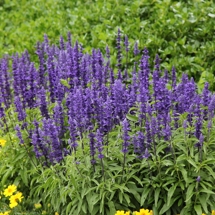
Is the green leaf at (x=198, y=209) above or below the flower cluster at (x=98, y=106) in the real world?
below

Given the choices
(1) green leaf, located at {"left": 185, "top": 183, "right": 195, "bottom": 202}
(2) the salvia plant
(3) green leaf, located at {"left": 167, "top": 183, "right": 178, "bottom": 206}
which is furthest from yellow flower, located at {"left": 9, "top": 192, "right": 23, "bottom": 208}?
(1) green leaf, located at {"left": 185, "top": 183, "right": 195, "bottom": 202}

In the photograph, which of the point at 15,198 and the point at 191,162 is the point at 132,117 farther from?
the point at 15,198

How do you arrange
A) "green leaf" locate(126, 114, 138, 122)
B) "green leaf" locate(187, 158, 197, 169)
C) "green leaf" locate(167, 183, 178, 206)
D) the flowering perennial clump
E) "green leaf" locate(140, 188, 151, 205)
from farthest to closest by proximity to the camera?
the flowering perennial clump < "green leaf" locate(126, 114, 138, 122) < "green leaf" locate(140, 188, 151, 205) < "green leaf" locate(167, 183, 178, 206) < "green leaf" locate(187, 158, 197, 169)

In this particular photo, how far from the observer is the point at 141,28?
389 inches

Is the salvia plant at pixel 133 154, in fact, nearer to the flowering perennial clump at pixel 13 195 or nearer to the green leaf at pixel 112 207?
the green leaf at pixel 112 207

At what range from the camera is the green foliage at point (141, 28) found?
29.1ft

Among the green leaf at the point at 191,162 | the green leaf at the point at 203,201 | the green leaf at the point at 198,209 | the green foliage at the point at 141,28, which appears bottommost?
the green foliage at the point at 141,28

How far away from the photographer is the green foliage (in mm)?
8875

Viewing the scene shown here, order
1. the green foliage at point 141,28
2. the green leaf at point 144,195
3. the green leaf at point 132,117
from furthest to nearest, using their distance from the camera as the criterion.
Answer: the green foliage at point 141,28, the green leaf at point 132,117, the green leaf at point 144,195

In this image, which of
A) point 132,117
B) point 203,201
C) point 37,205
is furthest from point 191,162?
point 37,205

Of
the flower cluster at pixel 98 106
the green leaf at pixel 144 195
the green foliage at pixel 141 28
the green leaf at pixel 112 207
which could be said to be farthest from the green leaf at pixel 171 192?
the green foliage at pixel 141 28

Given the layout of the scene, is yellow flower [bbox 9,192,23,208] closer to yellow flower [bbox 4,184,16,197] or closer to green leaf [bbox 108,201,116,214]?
yellow flower [bbox 4,184,16,197]

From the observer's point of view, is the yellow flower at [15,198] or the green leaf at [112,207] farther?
the yellow flower at [15,198]

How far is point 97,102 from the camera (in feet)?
16.8
